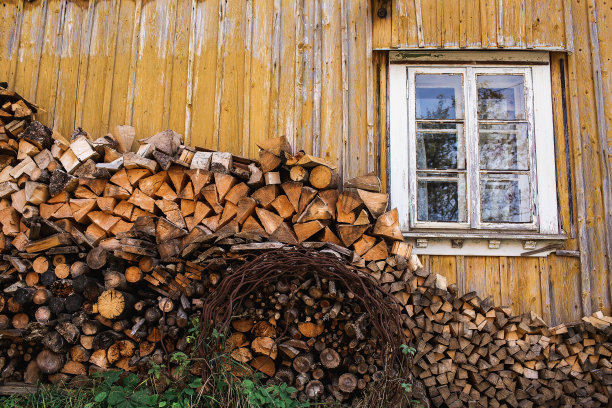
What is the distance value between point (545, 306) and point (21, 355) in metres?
4.07

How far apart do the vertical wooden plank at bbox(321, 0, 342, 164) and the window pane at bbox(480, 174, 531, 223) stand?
131 cm

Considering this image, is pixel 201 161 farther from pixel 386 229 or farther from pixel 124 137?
pixel 386 229

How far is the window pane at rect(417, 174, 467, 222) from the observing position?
4.10 meters

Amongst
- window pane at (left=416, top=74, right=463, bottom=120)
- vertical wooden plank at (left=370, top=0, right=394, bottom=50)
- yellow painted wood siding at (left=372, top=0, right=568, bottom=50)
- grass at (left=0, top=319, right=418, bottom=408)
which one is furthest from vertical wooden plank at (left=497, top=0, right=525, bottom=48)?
grass at (left=0, top=319, right=418, bottom=408)

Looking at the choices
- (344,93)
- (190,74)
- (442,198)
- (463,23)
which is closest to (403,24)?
(463,23)

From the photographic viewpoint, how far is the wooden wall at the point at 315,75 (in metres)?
4.00

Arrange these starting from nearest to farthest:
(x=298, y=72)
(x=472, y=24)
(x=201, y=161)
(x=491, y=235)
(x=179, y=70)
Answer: (x=201, y=161) → (x=491, y=235) → (x=472, y=24) → (x=298, y=72) → (x=179, y=70)

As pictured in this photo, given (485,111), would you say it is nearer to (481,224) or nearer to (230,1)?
(481,224)

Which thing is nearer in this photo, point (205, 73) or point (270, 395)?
point (270, 395)

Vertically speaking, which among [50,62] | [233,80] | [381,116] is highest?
[50,62]

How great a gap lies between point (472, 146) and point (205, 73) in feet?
8.35

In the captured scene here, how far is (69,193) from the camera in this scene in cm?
379

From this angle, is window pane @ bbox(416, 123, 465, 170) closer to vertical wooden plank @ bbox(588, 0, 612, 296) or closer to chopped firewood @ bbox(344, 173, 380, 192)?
chopped firewood @ bbox(344, 173, 380, 192)

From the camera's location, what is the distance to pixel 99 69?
4625mm
